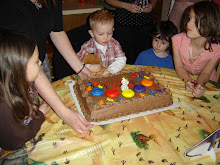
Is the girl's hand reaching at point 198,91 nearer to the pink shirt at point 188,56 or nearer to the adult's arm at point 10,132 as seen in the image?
the pink shirt at point 188,56

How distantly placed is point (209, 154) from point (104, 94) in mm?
622

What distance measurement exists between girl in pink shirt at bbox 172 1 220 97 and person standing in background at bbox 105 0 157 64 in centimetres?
71

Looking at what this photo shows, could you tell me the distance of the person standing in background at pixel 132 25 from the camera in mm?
2219

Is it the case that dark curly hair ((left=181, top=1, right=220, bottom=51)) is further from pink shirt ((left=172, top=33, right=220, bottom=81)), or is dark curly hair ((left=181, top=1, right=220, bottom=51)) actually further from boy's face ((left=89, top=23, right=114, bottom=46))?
boy's face ((left=89, top=23, right=114, bottom=46))

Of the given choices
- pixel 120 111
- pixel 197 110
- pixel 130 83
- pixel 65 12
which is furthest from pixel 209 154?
pixel 65 12

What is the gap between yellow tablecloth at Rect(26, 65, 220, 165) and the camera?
800mm

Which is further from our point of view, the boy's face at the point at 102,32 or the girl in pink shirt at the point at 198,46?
the boy's face at the point at 102,32

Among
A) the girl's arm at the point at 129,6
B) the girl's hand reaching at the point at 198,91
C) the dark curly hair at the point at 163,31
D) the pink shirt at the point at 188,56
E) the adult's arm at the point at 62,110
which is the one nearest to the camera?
the adult's arm at the point at 62,110

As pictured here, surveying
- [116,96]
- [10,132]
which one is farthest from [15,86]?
[116,96]

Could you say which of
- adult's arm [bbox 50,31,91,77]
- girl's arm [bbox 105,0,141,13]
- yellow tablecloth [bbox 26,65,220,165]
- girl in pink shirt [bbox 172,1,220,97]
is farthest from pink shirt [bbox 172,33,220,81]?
adult's arm [bbox 50,31,91,77]

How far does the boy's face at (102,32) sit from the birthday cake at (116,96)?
564mm

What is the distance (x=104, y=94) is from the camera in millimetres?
1087

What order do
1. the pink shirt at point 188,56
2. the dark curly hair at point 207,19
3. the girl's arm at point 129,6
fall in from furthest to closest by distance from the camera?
the girl's arm at point 129,6 < the pink shirt at point 188,56 < the dark curly hair at point 207,19

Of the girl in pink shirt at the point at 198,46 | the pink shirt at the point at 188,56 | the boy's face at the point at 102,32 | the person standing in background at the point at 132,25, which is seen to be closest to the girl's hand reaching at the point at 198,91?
the girl in pink shirt at the point at 198,46
